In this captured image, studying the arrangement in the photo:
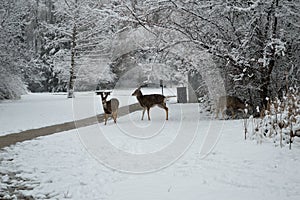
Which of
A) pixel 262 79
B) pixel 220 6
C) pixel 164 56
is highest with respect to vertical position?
pixel 220 6

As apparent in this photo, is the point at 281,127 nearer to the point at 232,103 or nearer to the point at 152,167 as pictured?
the point at 152,167

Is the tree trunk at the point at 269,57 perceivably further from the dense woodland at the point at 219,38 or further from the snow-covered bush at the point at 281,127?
the snow-covered bush at the point at 281,127

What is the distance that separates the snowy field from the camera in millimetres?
4270

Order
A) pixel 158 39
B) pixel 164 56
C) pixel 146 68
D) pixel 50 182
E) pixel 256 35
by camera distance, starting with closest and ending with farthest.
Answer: pixel 50 182, pixel 256 35, pixel 158 39, pixel 164 56, pixel 146 68

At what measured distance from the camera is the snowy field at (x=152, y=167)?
4270 millimetres

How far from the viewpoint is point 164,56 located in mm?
11172

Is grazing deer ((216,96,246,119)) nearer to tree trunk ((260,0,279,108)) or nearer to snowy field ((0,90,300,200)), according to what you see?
tree trunk ((260,0,279,108))

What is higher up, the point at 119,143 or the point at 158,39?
the point at 158,39

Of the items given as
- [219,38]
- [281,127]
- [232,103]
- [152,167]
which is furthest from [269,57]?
[152,167]

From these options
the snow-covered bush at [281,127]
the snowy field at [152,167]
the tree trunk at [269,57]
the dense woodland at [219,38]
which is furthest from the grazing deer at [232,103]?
the snow-covered bush at [281,127]

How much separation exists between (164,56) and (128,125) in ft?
9.35

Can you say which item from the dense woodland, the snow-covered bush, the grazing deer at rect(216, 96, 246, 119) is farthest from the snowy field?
the dense woodland

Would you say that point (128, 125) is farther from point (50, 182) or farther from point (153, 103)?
point (50, 182)

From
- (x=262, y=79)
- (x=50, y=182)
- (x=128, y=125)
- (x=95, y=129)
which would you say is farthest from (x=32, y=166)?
(x=262, y=79)
